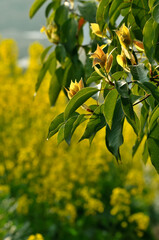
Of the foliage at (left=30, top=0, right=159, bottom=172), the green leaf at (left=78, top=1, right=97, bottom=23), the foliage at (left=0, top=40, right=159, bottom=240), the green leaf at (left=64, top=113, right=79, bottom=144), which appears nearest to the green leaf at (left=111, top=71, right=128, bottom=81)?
the foliage at (left=30, top=0, right=159, bottom=172)

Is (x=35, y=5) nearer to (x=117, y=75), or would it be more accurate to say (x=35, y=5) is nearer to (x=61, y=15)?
(x=61, y=15)

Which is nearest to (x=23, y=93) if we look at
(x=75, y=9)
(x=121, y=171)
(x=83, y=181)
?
(x=83, y=181)

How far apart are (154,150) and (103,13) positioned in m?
0.36

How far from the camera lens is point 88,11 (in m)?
1.22

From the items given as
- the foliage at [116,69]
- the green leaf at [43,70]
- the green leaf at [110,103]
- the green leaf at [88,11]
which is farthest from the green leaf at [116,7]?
the green leaf at [43,70]

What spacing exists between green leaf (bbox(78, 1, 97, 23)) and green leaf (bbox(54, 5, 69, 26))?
0.07 m

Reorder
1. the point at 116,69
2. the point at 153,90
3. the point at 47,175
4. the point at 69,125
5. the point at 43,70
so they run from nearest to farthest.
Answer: the point at 153,90 < the point at 69,125 < the point at 116,69 < the point at 43,70 < the point at 47,175

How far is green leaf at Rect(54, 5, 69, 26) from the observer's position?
1296 mm

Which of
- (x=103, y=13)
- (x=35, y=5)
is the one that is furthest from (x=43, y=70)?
(x=103, y=13)

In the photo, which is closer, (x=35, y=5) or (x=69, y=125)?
(x=69, y=125)

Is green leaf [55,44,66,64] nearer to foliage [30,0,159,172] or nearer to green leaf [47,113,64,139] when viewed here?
foliage [30,0,159,172]

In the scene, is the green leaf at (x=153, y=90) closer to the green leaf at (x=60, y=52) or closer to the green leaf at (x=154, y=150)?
the green leaf at (x=154, y=150)

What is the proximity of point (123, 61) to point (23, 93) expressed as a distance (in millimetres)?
3789

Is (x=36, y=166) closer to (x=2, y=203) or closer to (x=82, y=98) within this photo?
(x=2, y=203)
